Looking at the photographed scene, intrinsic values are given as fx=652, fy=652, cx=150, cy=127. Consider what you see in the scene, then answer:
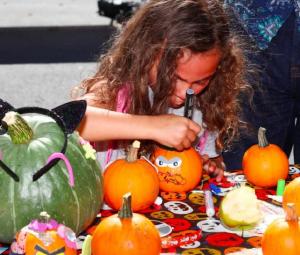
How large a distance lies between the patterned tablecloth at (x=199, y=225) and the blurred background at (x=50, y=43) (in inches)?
149

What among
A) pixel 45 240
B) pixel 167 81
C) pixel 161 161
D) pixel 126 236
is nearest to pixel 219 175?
pixel 161 161

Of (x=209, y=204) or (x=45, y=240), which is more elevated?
(x=45, y=240)

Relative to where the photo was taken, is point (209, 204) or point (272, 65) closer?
point (209, 204)

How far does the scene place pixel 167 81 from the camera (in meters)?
2.21

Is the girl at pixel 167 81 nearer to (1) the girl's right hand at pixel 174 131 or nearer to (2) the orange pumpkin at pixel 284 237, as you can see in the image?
(1) the girl's right hand at pixel 174 131

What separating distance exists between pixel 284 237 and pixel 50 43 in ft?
26.8

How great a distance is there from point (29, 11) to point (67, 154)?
33.8 feet

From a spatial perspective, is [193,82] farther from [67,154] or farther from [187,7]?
[67,154]

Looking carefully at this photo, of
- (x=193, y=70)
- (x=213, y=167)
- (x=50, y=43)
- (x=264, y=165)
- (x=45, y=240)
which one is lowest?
(x=50, y=43)

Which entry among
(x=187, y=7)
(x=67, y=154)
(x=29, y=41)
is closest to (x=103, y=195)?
(x=67, y=154)

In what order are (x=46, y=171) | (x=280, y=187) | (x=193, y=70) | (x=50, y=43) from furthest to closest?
1. (x=50, y=43)
2. (x=193, y=70)
3. (x=280, y=187)
4. (x=46, y=171)

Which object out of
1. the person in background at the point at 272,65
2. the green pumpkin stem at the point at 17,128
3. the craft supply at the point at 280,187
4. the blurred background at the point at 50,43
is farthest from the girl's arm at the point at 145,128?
the blurred background at the point at 50,43

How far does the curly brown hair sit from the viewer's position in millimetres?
2229

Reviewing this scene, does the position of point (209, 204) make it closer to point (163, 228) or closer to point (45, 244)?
point (163, 228)
